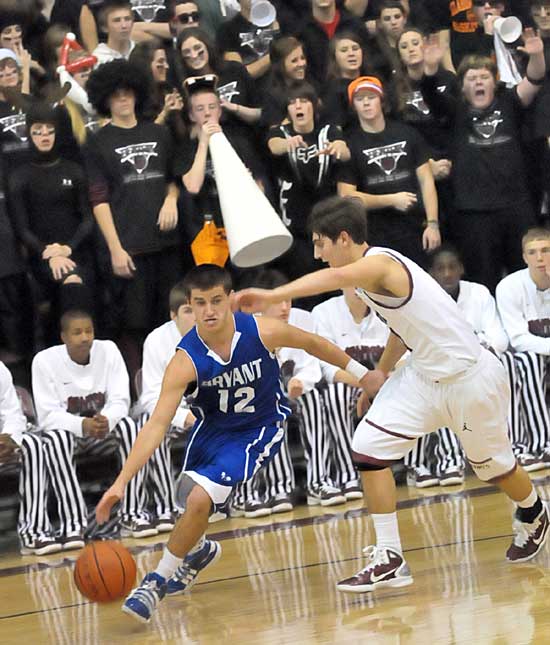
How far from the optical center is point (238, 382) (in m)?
6.81

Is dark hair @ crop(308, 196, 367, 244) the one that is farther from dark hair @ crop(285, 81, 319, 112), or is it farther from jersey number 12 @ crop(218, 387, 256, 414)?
dark hair @ crop(285, 81, 319, 112)

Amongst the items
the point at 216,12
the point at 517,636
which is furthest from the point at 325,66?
the point at 517,636

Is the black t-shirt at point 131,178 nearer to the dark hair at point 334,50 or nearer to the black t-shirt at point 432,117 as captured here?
the dark hair at point 334,50

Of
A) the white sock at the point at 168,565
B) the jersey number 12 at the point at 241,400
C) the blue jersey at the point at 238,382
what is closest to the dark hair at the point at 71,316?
the blue jersey at the point at 238,382

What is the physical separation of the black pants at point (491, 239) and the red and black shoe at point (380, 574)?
3.96 metres

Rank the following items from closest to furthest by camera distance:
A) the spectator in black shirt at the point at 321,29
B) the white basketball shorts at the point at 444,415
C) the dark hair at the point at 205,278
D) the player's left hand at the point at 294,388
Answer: the dark hair at the point at 205,278 < the white basketball shorts at the point at 444,415 < the player's left hand at the point at 294,388 < the spectator in black shirt at the point at 321,29

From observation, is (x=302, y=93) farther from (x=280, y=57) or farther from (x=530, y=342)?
(x=530, y=342)

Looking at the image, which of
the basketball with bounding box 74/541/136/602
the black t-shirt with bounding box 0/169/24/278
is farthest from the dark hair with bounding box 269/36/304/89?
the basketball with bounding box 74/541/136/602

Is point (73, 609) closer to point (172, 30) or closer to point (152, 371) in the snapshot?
point (152, 371)

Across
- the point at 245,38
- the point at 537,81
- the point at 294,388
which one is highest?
the point at 245,38

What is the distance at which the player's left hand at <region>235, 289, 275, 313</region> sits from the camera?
5.53 metres

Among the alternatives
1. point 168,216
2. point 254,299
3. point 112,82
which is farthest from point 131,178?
point 254,299

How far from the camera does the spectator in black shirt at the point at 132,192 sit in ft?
30.8

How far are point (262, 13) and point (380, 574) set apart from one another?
544cm
